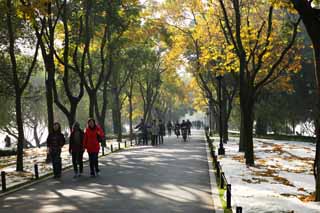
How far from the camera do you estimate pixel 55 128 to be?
14609 mm

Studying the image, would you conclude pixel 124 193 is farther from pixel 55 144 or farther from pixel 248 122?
pixel 248 122

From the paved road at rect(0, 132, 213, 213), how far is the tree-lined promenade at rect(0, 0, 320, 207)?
295 centimetres

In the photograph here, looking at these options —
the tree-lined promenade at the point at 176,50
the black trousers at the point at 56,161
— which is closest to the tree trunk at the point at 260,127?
the tree-lined promenade at the point at 176,50

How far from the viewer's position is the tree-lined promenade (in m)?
17.8

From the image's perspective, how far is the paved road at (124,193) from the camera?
9.45 metres

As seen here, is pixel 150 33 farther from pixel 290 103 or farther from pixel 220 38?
pixel 290 103

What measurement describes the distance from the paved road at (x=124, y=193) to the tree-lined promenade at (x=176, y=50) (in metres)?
2.95

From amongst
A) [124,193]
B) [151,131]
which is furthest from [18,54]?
[124,193]

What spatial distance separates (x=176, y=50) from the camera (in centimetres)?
3600

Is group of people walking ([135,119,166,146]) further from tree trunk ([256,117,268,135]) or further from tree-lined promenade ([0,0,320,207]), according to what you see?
tree trunk ([256,117,268,135])

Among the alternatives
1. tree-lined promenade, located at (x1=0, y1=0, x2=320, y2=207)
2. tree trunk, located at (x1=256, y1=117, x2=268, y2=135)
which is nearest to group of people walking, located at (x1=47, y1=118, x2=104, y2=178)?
tree-lined promenade, located at (x1=0, y1=0, x2=320, y2=207)

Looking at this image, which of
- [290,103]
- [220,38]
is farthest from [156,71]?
[220,38]

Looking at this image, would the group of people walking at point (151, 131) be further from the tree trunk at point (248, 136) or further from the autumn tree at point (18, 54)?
the tree trunk at point (248, 136)

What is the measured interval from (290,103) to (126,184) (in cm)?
3264
